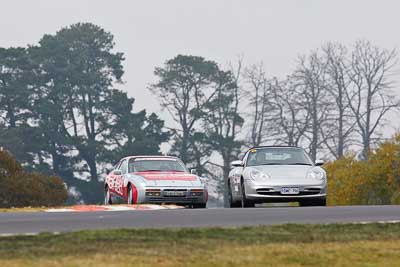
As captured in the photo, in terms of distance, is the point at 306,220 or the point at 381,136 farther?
the point at 381,136

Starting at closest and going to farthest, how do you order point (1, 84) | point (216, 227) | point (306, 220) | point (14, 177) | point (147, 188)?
1. point (216, 227)
2. point (306, 220)
3. point (147, 188)
4. point (14, 177)
5. point (1, 84)

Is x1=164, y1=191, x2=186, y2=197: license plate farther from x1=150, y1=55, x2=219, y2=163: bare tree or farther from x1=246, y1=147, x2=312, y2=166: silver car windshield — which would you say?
x1=150, y1=55, x2=219, y2=163: bare tree

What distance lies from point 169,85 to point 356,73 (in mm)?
17996

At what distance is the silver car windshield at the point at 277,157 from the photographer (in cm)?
2694

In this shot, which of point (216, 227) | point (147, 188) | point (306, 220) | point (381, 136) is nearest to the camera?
point (216, 227)

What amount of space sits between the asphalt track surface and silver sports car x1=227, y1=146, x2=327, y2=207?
11.8 feet

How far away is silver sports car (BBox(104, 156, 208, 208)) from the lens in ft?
89.3

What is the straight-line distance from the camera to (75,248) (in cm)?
1342

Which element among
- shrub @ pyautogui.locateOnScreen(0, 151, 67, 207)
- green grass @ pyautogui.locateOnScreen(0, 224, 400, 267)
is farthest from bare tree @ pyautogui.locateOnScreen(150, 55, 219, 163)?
green grass @ pyautogui.locateOnScreen(0, 224, 400, 267)

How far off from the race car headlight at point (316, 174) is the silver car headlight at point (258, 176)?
3.17 ft

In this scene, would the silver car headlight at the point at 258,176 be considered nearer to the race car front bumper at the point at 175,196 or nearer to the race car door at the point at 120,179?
the race car front bumper at the point at 175,196

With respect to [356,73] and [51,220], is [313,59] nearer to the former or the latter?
[356,73]

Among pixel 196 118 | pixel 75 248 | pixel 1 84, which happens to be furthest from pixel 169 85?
pixel 75 248

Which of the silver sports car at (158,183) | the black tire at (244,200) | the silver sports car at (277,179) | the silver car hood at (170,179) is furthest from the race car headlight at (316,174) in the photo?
the silver car hood at (170,179)
